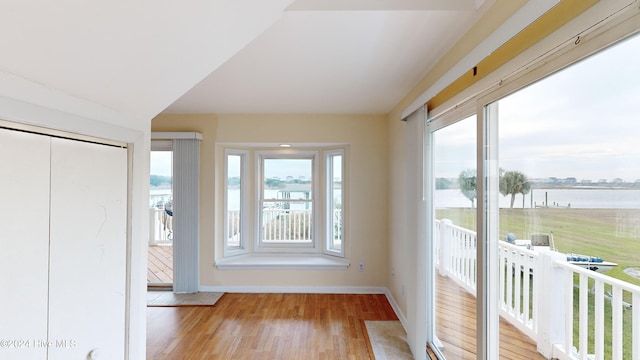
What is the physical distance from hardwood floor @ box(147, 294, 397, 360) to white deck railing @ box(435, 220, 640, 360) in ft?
5.12

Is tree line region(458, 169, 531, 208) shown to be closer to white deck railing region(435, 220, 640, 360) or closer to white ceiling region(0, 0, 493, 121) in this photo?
white deck railing region(435, 220, 640, 360)

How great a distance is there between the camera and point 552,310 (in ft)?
4.06

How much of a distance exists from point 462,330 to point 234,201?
335 cm

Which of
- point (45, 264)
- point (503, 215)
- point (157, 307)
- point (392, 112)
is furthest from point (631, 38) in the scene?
point (157, 307)

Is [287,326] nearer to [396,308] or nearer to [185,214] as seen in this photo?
[396,308]

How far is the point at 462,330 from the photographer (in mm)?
2080

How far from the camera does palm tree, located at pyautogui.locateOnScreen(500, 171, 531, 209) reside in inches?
54.3

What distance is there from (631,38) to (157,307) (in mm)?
4316

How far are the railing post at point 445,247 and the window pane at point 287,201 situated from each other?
245 cm

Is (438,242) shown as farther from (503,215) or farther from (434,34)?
(434,34)

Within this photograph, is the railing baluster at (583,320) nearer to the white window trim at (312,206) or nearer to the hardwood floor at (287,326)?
the hardwood floor at (287,326)

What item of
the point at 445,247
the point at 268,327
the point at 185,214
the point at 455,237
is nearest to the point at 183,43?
the point at 455,237

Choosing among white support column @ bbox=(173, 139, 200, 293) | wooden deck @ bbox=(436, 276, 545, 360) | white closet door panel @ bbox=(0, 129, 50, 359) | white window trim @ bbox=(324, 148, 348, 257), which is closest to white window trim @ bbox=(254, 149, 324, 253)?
white window trim @ bbox=(324, 148, 348, 257)

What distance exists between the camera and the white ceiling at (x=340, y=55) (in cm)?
159
